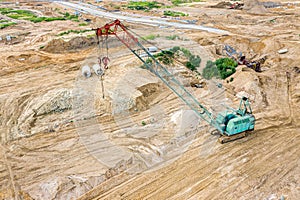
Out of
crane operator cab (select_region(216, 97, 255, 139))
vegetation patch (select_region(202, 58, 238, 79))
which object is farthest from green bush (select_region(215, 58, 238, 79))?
crane operator cab (select_region(216, 97, 255, 139))

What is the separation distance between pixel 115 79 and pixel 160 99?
12.5 feet

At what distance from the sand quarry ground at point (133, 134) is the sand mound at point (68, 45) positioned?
29.6 inches

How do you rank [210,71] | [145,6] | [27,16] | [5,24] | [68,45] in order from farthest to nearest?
[145,6]
[27,16]
[5,24]
[68,45]
[210,71]

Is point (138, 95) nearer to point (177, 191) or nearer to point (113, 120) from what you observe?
point (113, 120)

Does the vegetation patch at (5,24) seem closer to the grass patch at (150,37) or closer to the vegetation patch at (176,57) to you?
the grass patch at (150,37)

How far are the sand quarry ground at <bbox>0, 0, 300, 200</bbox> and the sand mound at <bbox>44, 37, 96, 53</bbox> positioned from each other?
29.6 inches

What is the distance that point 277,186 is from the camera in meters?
11.9

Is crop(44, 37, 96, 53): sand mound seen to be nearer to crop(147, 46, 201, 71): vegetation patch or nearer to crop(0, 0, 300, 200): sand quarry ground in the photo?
crop(0, 0, 300, 200): sand quarry ground

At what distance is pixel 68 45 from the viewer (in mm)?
28391

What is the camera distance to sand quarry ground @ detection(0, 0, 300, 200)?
1199 cm

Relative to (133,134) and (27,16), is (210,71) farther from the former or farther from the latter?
(27,16)

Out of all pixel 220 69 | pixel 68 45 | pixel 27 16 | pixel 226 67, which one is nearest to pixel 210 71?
pixel 220 69

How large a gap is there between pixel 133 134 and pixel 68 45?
16833 mm

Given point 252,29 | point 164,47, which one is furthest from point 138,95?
point 252,29
